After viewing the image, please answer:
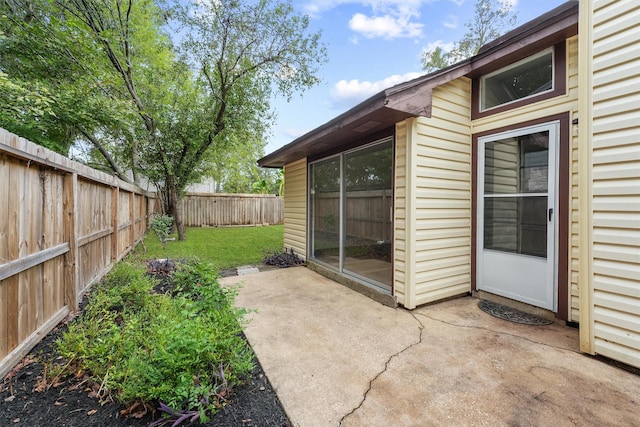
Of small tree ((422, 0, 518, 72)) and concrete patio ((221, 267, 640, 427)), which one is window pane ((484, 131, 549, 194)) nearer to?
concrete patio ((221, 267, 640, 427))

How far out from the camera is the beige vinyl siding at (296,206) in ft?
18.2

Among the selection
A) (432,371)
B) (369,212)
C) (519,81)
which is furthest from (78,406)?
(519,81)

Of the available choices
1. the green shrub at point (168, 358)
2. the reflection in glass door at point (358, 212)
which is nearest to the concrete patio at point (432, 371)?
the green shrub at point (168, 358)

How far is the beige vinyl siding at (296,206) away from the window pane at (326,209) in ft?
1.00

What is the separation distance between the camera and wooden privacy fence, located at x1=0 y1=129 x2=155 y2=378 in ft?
5.65

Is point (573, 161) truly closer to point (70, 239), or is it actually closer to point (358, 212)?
point (358, 212)

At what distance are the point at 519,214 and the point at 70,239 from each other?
15.7 feet

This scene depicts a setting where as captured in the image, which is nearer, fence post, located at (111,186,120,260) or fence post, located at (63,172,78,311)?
fence post, located at (63,172,78,311)

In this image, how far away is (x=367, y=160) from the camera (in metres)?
3.87

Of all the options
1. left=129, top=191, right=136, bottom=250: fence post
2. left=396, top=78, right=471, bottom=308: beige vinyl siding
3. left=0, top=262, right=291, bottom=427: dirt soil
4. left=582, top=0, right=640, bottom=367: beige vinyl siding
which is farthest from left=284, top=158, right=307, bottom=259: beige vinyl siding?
left=582, top=0, right=640, bottom=367: beige vinyl siding

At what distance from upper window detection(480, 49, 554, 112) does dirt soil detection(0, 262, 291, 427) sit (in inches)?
152

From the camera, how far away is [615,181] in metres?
1.97

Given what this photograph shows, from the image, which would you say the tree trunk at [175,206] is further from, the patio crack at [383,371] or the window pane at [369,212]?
the patio crack at [383,371]

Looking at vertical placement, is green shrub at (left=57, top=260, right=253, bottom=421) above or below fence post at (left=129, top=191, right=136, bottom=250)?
below
